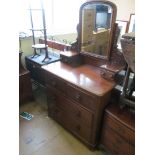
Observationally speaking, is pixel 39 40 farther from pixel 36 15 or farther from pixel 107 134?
pixel 107 134

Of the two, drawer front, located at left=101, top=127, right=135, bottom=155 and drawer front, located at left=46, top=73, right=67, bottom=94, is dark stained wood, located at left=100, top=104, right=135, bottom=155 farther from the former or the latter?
drawer front, located at left=46, top=73, right=67, bottom=94

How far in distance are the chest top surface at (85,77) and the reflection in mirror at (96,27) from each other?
0.22 metres

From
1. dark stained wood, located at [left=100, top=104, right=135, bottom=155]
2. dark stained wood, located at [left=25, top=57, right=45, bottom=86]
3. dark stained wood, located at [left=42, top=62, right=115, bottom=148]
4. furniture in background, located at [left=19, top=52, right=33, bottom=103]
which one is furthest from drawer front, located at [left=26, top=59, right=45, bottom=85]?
dark stained wood, located at [left=100, top=104, right=135, bottom=155]

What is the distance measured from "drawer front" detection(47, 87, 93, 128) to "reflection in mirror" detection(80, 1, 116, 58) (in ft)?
2.03

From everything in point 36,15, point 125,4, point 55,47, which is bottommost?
point 55,47

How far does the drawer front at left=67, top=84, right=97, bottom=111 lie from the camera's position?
1399 millimetres

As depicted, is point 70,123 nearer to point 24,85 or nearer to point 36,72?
point 24,85

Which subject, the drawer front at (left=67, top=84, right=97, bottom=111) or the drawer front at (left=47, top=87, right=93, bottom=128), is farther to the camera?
the drawer front at (left=47, top=87, right=93, bottom=128)

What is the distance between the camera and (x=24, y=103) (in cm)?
236

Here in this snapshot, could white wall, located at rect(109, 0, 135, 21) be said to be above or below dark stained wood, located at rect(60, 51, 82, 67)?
above

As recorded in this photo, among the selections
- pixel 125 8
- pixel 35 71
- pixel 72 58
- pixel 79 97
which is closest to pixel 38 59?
pixel 35 71
